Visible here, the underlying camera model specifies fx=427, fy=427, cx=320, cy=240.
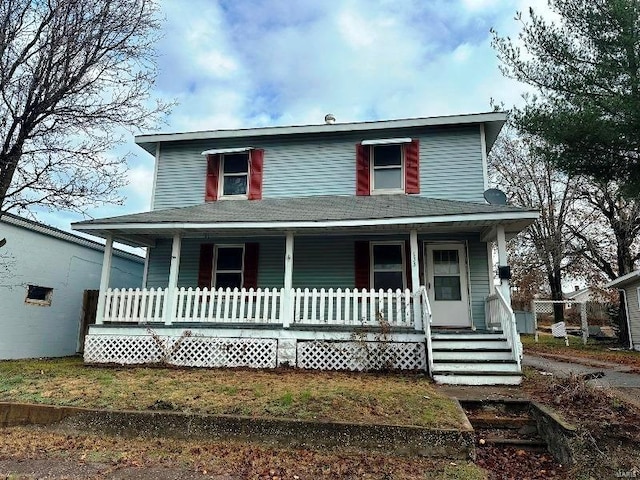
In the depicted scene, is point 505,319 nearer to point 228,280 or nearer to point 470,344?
point 470,344

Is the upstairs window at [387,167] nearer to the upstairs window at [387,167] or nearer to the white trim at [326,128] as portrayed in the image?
the upstairs window at [387,167]

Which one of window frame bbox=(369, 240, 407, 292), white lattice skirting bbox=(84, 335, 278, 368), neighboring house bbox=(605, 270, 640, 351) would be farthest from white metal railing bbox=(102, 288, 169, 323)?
neighboring house bbox=(605, 270, 640, 351)

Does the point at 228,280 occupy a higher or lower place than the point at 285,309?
higher

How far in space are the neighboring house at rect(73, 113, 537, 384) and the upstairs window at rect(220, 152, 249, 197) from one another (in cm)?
3

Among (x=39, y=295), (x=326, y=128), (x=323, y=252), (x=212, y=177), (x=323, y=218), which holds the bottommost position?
(x=39, y=295)

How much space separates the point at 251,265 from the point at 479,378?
5.93 m

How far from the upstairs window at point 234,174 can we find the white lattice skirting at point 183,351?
4.41 metres

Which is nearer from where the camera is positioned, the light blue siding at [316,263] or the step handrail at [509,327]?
the step handrail at [509,327]

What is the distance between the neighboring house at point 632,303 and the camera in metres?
16.8

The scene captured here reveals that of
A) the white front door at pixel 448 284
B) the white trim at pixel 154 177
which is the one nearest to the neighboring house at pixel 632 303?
the white front door at pixel 448 284

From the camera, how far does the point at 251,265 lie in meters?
10.7

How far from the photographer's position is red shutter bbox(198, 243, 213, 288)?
424 inches

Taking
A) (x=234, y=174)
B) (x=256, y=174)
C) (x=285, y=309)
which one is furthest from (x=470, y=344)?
(x=234, y=174)

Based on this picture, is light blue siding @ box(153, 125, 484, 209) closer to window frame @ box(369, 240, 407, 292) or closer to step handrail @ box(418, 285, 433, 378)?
window frame @ box(369, 240, 407, 292)
